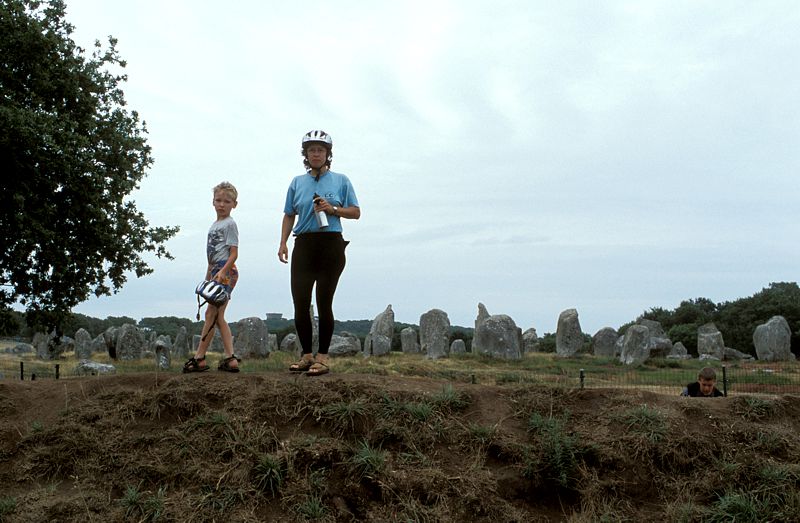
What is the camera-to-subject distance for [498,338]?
29.0 meters

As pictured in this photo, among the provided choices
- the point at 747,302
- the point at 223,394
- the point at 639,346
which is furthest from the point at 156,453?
the point at 747,302

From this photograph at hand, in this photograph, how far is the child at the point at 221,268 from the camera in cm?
694

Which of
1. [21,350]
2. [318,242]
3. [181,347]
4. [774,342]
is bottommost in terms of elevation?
[774,342]

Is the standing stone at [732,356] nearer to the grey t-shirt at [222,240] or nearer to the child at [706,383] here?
the child at [706,383]

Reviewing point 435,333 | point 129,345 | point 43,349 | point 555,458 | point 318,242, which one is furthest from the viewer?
point 43,349

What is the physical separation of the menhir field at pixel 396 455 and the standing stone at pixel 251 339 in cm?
2321

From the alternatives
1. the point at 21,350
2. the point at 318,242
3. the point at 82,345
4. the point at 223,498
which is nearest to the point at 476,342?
the point at 82,345

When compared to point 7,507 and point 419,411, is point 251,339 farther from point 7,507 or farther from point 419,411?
point 419,411

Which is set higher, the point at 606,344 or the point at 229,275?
the point at 229,275

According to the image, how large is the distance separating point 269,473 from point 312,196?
284 centimetres

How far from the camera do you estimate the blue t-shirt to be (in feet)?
21.4

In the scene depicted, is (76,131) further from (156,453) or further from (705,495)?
(705,495)

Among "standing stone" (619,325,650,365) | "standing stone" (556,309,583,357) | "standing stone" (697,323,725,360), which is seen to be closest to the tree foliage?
"standing stone" (697,323,725,360)

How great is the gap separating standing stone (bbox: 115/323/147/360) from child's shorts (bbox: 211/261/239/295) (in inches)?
992
